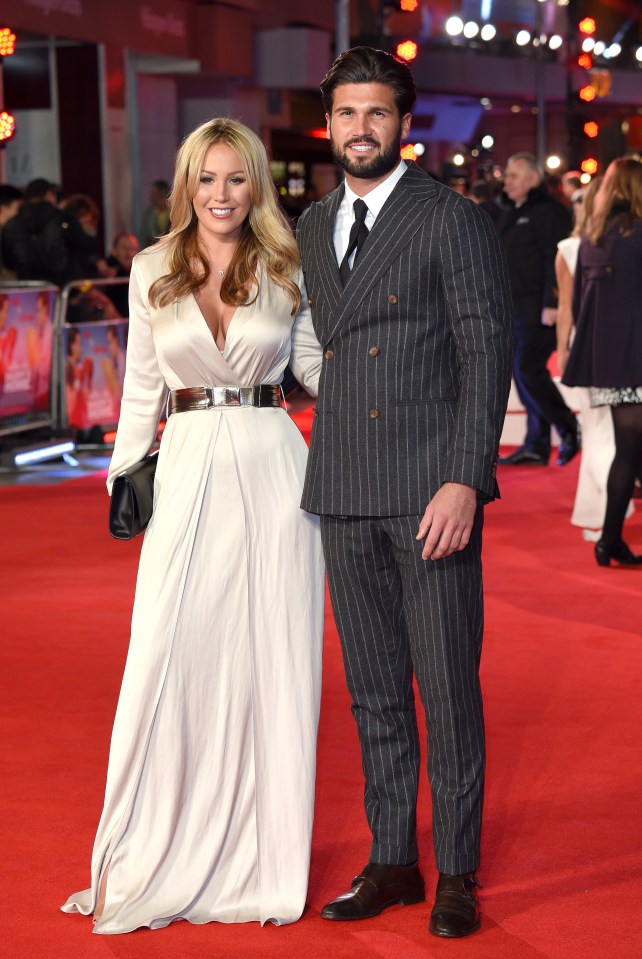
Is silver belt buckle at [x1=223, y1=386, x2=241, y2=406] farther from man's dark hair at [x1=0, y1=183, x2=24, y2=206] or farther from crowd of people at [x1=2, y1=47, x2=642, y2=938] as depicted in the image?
man's dark hair at [x1=0, y1=183, x2=24, y2=206]

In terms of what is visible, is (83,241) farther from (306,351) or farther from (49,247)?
(306,351)

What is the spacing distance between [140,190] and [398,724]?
57.3ft

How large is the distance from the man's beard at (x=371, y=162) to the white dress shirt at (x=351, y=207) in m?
0.03

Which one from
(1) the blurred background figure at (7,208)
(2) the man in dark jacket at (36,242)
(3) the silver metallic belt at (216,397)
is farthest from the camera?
(1) the blurred background figure at (7,208)

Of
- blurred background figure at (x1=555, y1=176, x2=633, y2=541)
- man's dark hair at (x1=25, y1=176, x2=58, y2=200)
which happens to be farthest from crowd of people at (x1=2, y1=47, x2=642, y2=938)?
man's dark hair at (x1=25, y1=176, x2=58, y2=200)

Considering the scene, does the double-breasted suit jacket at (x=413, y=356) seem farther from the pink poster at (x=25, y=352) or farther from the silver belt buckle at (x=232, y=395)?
the pink poster at (x=25, y=352)

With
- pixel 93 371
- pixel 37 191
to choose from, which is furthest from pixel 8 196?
pixel 93 371

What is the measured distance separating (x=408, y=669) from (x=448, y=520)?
500mm

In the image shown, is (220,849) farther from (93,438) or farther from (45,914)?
(93,438)

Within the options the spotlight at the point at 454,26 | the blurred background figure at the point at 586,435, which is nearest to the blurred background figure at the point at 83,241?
the blurred background figure at the point at 586,435

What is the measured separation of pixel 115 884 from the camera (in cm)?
333

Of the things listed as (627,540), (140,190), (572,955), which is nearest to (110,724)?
(572,955)

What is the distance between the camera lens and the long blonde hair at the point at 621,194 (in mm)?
6801

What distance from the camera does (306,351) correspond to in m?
3.48
